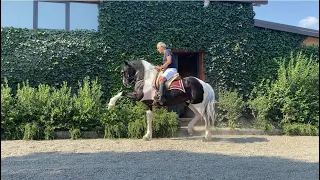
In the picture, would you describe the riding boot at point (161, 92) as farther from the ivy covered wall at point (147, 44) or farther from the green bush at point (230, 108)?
the ivy covered wall at point (147, 44)

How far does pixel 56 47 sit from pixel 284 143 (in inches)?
310

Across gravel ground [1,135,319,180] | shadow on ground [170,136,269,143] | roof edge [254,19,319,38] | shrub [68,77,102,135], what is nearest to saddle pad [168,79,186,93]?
gravel ground [1,135,319,180]

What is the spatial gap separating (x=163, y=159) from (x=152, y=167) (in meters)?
0.80

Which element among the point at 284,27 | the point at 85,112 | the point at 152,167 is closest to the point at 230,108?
the point at 284,27

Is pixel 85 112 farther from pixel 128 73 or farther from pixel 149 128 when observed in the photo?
pixel 149 128

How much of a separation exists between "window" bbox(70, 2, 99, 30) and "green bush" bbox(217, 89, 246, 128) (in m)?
5.11

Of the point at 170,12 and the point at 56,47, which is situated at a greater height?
the point at 170,12

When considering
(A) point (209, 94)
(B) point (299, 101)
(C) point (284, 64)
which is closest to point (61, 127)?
(A) point (209, 94)

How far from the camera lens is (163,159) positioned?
6.57 metres

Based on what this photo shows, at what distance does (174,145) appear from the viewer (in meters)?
8.30

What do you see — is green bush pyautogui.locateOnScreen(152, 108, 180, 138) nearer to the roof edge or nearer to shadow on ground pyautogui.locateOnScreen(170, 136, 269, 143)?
shadow on ground pyautogui.locateOnScreen(170, 136, 269, 143)

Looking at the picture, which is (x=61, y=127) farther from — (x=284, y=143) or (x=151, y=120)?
(x=284, y=143)

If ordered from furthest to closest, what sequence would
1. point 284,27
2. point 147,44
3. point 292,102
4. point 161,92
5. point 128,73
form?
point 284,27 → point 147,44 → point 292,102 → point 128,73 → point 161,92

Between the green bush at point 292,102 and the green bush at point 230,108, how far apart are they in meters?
0.50
